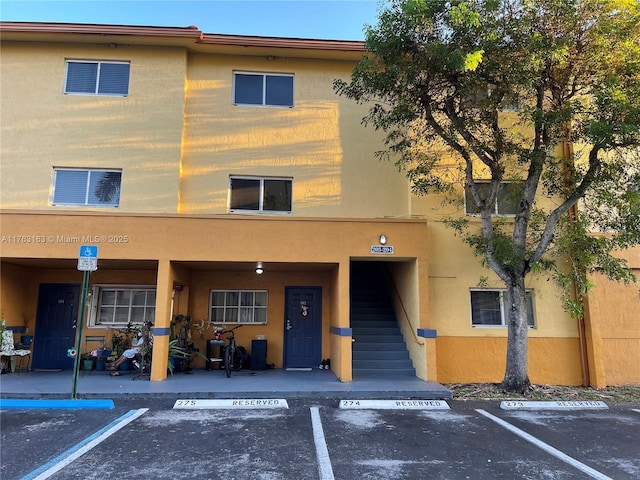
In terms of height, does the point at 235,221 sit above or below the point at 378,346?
above

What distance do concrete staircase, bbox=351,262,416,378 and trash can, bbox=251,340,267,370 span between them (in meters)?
2.29

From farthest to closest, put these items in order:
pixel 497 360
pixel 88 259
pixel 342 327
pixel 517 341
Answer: pixel 497 360, pixel 342 327, pixel 517 341, pixel 88 259

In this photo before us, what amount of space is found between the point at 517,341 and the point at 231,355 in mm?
6365

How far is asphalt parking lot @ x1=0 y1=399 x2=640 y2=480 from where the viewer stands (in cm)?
472

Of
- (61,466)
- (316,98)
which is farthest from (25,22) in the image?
(61,466)

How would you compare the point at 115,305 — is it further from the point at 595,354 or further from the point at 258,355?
the point at 595,354

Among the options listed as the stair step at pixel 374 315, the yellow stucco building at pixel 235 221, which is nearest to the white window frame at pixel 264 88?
the yellow stucco building at pixel 235 221

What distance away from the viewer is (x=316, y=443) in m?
5.59

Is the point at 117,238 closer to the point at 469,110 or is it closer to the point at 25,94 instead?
the point at 25,94

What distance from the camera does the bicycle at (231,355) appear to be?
31.3 ft

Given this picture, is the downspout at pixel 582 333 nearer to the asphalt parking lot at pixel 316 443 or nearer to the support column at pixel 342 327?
the asphalt parking lot at pixel 316 443

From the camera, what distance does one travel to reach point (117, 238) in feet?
29.9

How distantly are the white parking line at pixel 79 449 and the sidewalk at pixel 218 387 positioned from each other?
1.27m

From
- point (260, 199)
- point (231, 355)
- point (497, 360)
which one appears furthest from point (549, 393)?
point (260, 199)
